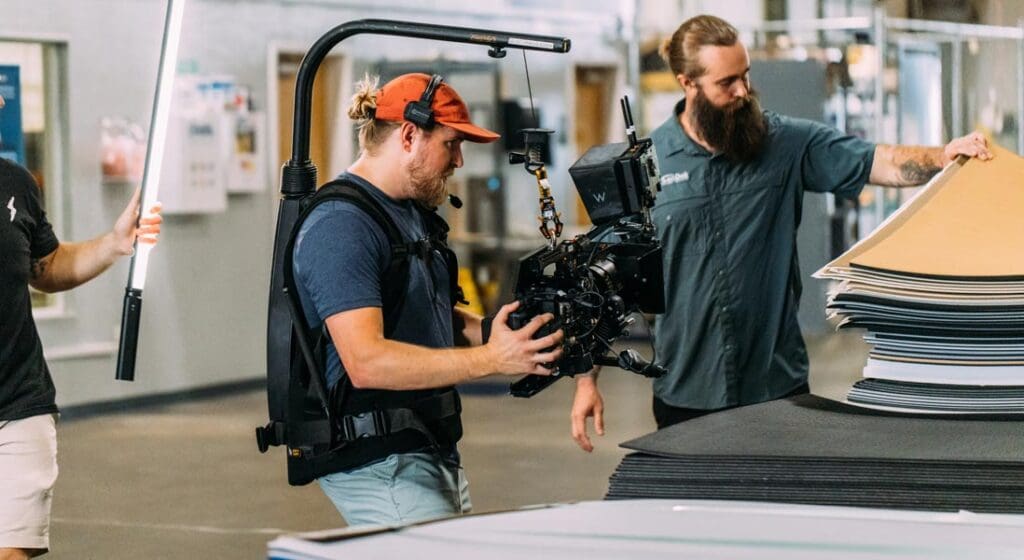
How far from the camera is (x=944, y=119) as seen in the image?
1377cm

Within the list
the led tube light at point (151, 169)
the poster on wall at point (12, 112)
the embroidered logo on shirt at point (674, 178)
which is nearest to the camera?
the led tube light at point (151, 169)

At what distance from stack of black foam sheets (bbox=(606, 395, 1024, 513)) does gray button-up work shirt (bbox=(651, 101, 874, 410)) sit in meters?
2.27

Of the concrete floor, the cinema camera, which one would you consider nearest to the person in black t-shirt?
the cinema camera

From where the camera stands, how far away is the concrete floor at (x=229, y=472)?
316 inches

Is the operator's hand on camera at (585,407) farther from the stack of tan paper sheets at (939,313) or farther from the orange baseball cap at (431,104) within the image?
the stack of tan paper sheets at (939,313)

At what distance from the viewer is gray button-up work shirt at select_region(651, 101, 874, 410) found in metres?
4.58

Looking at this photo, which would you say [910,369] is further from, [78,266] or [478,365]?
[78,266]

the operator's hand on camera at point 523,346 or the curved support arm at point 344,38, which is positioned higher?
the curved support arm at point 344,38

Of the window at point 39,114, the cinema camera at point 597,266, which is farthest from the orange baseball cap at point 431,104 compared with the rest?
the window at point 39,114

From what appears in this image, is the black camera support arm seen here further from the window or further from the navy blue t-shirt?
the window

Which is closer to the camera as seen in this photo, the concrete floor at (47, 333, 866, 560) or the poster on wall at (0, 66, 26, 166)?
the concrete floor at (47, 333, 866, 560)

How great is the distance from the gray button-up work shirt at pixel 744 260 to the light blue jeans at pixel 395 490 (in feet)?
4.15

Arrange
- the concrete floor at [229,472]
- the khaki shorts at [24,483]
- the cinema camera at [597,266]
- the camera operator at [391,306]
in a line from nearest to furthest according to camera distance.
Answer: the cinema camera at [597,266], the camera operator at [391,306], the khaki shorts at [24,483], the concrete floor at [229,472]

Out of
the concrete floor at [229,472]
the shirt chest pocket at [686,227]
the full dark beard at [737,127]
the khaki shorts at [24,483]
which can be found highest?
the full dark beard at [737,127]
